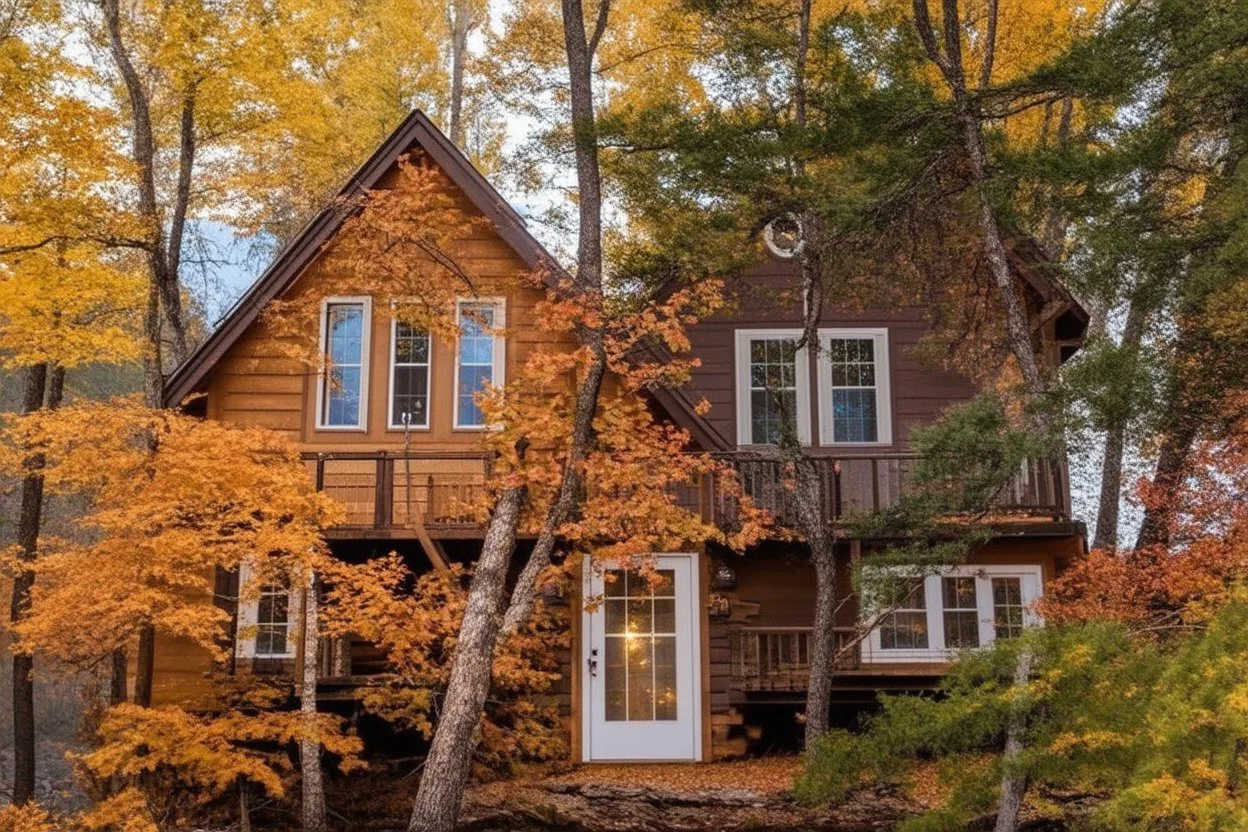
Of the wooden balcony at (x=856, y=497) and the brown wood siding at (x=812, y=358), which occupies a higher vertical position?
the brown wood siding at (x=812, y=358)

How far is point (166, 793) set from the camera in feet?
44.8

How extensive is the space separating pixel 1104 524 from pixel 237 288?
17.2 metres

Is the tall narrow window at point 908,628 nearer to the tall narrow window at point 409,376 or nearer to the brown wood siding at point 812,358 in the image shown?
the brown wood siding at point 812,358

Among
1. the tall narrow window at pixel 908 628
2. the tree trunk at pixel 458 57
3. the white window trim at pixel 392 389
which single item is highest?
the tree trunk at pixel 458 57

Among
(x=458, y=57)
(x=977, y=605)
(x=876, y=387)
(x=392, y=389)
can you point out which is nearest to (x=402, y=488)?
(x=392, y=389)

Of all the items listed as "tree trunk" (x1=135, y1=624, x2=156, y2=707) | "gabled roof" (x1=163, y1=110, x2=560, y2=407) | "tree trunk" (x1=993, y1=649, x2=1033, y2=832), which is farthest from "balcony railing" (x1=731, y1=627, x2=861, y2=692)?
"tree trunk" (x1=135, y1=624, x2=156, y2=707)

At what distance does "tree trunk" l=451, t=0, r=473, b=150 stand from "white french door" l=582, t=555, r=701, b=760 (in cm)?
1330

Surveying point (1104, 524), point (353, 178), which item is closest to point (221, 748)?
point (353, 178)

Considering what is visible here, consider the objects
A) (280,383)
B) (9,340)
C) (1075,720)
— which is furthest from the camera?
(280,383)

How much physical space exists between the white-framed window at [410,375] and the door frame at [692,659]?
2.99 metres

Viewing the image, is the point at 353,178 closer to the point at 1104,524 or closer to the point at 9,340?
the point at 9,340

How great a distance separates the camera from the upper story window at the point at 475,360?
15.7 m

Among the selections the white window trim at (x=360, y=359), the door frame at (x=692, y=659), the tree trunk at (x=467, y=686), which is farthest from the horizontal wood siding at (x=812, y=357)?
the tree trunk at (x=467, y=686)

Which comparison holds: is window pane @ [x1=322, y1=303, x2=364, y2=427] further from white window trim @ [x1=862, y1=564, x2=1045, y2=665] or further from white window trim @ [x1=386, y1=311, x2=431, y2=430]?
white window trim @ [x1=862, y1=564, x2=1045, y2=665]
